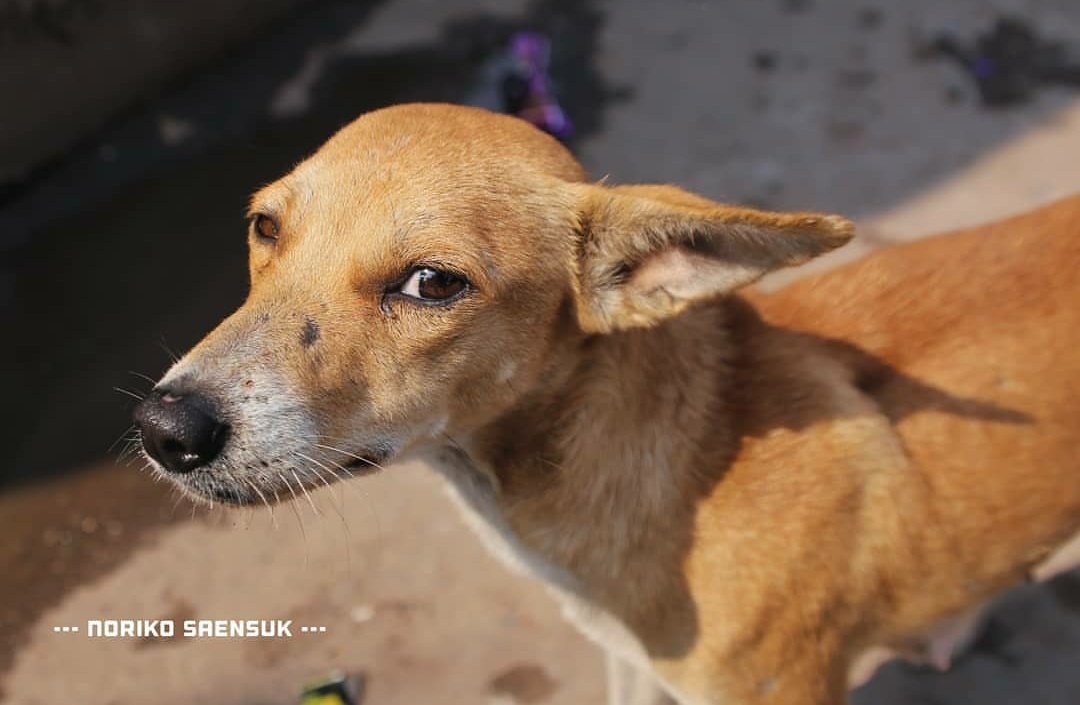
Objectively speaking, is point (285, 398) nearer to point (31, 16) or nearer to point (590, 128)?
point (590, 128)

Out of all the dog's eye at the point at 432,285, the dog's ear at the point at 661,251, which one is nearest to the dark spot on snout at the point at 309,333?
the dog's eye at the point at 432,285

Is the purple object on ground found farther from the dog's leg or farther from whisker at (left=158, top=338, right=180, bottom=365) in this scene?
the dog's leg

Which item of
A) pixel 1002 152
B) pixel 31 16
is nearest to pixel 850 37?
pixel 1002 152

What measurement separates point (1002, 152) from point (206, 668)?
453cm

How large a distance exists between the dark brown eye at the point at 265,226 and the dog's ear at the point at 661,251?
760 millimetres

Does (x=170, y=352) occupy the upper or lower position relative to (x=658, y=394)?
lower

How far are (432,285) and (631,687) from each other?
5.24ft

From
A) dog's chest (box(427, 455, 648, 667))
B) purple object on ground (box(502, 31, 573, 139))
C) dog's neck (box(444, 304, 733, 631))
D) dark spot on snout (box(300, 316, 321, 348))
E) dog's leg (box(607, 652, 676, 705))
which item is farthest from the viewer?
purple object on ground (box(502, 31, 573, 139))

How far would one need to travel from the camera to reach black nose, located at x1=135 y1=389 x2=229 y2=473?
1.94m

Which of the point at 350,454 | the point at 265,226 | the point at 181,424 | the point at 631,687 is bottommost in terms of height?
the point at 631,687

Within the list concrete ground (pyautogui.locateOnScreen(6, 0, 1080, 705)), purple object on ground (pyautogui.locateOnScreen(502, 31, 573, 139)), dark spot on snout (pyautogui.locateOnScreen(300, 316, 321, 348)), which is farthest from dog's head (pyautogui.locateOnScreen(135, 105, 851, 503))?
purple object on ground (pyautogui.locateOnScreen(502, 31, 573, 139))

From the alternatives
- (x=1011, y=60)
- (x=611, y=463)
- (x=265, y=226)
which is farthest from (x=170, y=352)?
(x=1011, y=60)

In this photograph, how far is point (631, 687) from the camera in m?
3.04

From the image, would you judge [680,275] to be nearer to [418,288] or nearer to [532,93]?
[418,288]
